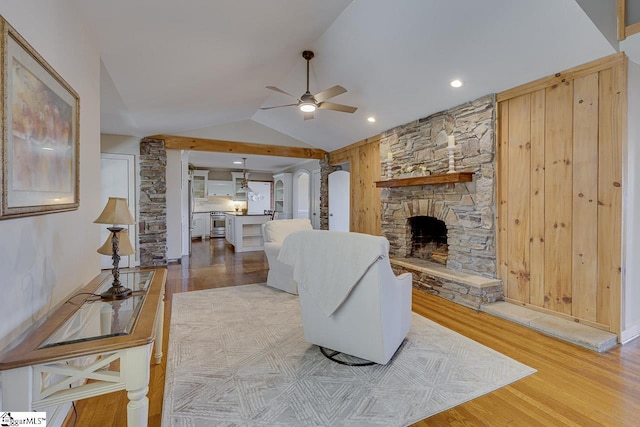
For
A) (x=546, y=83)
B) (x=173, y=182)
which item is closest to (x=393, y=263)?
(x=546, y=83)

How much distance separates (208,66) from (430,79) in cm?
259

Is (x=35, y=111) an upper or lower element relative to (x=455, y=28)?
lower

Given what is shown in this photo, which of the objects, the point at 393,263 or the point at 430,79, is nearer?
the point at 430,79

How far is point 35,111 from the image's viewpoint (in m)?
1.40

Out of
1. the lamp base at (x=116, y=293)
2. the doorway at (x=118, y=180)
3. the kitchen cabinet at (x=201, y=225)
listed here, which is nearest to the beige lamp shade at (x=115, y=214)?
the lamp base at (x=116, y=293)

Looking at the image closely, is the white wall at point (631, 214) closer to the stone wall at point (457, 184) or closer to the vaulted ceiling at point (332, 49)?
the vaulted ceiling at point (332, 49)

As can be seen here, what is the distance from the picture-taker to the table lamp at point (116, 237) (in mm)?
1798

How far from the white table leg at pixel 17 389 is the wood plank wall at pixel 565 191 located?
12.9 feet

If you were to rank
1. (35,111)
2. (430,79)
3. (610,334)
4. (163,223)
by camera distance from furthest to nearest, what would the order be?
(163,223) → (430,79) → (610,334) → (35,111)

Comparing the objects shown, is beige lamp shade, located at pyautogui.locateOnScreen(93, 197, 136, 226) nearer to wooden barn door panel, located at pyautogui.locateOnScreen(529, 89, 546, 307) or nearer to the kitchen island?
wooden barn door panel, located at pyautogui.locateOnScreen(529, 89, 546, 307)

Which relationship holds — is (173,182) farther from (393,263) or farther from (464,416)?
(464,416)

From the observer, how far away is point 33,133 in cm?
138

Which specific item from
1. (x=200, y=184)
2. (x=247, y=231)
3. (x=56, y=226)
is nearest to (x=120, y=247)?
(x=56, y=226)

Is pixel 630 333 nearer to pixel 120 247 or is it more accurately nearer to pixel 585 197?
pixel 585 197
